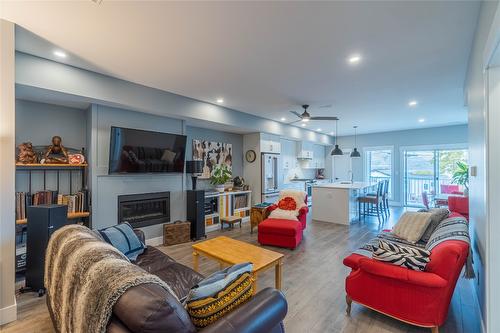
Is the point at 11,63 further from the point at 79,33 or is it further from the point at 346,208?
the point at 346,208

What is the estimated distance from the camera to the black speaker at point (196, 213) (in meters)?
4.74

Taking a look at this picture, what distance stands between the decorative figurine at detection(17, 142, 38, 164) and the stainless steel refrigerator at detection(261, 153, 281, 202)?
4606 mm

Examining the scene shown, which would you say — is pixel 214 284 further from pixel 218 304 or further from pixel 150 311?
pixel 150 311

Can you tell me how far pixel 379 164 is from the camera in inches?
357

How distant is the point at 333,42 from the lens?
8.24 feet

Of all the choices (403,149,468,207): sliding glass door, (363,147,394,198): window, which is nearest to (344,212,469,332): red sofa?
(403,149,468,207): sliding glass door

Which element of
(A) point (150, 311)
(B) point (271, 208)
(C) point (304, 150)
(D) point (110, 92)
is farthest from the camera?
(C) point (304, 150)

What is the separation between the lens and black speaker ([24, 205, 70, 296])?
2.71m

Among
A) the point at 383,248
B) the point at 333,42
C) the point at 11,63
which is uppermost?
the point at 333,42

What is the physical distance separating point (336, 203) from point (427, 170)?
4.47 meters

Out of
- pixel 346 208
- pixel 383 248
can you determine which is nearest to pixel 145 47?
pixel 383 248

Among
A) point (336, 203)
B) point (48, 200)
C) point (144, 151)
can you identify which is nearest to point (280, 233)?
point (336, 203)

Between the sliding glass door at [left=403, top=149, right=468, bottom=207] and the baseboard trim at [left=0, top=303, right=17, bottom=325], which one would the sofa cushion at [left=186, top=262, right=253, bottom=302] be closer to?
the baseboard trim at [left=0, top=303, right=17, bottom=325]

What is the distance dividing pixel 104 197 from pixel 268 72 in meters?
3.18
